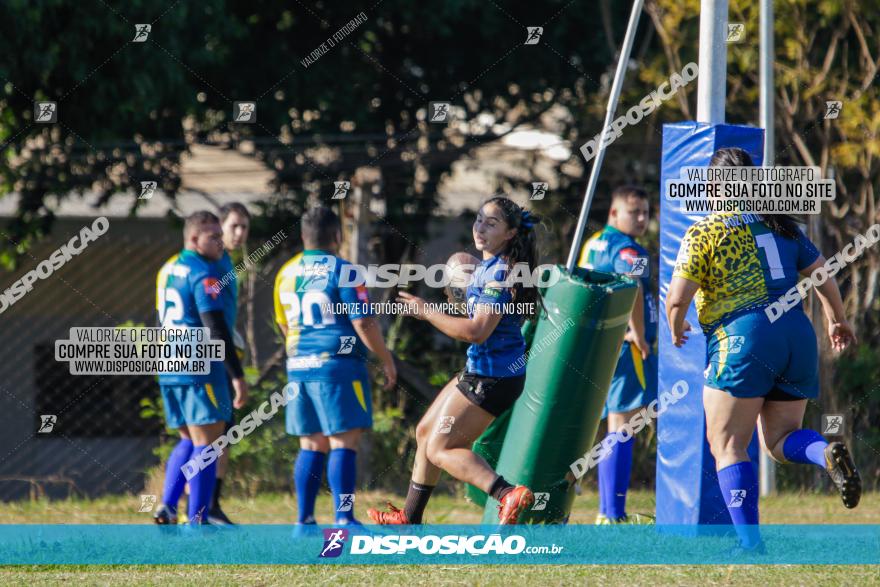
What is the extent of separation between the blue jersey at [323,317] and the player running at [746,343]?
2.14 meters

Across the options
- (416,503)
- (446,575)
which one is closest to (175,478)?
(416,503)

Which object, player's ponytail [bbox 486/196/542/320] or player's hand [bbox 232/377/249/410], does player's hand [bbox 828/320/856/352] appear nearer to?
player's ponytail [bbox 486/196/542/320]

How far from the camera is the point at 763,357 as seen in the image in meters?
5.55

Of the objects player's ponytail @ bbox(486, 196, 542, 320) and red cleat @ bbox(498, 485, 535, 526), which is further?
player's ponytail @ bbox(486, 196, 542, 320)

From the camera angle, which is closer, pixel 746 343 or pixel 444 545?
pixel 746 343

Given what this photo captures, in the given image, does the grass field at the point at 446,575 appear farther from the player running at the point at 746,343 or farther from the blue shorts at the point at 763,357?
the blue shorts at the point at 763,357

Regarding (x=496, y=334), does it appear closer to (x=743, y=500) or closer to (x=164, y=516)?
(x=743, y=500)

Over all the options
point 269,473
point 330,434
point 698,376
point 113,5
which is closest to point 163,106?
point 113,5

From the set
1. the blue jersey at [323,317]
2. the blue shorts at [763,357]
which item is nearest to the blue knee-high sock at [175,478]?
the blue jersey at [323,317]

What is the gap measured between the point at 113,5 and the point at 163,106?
5.02 ft

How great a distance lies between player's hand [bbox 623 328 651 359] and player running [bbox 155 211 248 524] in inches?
95.2

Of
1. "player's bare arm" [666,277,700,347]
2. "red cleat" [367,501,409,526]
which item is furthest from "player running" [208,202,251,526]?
"player's bare arm" [666,277,700,347]

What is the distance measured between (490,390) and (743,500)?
1.33 meters

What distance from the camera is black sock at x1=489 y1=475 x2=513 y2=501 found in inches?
231
